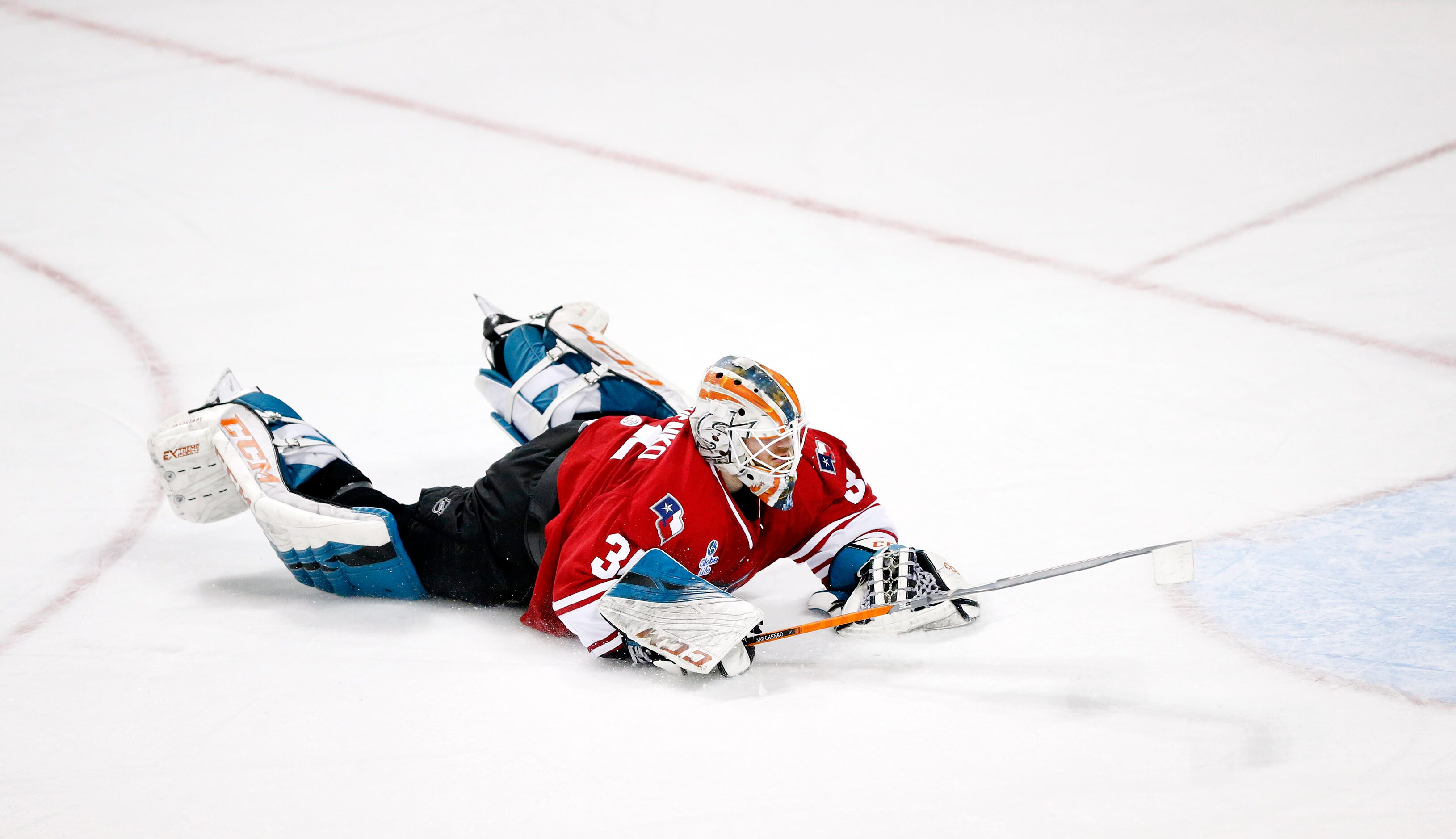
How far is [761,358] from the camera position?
14.4 feet

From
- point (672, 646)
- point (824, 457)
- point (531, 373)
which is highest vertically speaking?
point (531, 373)

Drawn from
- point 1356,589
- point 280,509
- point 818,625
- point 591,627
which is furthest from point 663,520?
point 1356,589

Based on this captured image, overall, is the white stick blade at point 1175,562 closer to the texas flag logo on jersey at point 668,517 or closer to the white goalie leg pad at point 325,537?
the texas flag logo on jersey at point 668,517

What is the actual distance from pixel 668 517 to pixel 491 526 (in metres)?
0.51

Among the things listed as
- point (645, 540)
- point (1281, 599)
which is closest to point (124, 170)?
point (645, 540)

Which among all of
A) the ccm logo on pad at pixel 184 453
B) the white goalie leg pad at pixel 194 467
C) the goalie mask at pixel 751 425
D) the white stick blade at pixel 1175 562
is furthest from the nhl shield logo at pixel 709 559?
the ccm logo on pad at pixel 184 453

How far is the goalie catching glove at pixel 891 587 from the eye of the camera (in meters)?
2.82

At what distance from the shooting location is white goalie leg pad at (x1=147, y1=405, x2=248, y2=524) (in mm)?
3211

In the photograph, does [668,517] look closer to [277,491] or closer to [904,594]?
[904,594]

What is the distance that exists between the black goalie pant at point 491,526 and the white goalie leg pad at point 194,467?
0.27 metres

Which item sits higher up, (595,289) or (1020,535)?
(595,289)

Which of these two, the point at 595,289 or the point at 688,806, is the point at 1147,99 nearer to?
the point at 595,289

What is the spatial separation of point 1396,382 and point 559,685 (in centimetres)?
268

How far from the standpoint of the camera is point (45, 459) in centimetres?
379
